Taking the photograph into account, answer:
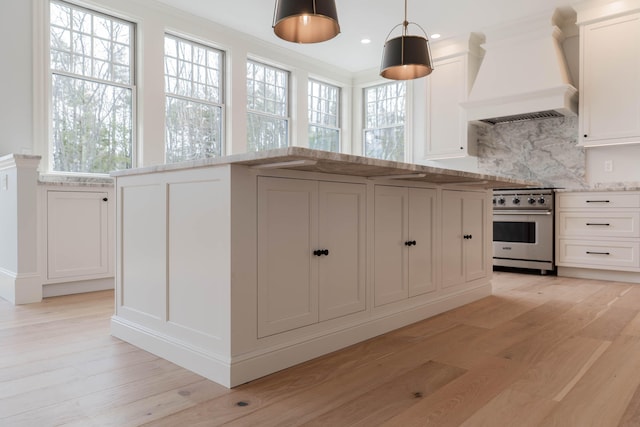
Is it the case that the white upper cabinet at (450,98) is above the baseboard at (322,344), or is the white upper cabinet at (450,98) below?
above

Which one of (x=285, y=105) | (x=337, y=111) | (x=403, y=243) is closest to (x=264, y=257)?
(x=403, y=243)

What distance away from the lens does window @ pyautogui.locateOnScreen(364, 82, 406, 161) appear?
6727 millimetres

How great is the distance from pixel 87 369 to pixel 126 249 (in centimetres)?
65

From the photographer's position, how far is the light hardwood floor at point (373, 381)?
1465 mm

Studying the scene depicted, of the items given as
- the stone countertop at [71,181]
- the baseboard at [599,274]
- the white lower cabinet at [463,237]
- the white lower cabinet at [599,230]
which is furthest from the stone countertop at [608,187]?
the stone countertop at [71,181]

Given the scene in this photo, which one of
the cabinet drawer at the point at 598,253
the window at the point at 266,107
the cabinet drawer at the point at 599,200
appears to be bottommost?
the cabinet drawer at the point at 598,253

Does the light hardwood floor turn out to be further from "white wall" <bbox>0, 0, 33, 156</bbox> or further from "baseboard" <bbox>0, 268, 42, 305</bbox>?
"white wall" <bbox>0, 0, 33, 156</bbox>

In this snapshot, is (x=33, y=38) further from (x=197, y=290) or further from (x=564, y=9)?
(x=564, y=9)

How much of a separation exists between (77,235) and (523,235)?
439cm

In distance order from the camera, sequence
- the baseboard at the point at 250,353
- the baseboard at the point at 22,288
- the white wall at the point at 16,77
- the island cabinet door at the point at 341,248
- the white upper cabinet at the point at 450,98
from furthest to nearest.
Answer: the white upper cabinet at the point at 450,98
the white wall at the point at 16,77
the baseboard at the point at 22,288
the island cabinet door at the point at 341,248
the baseboard at the point at 250,353

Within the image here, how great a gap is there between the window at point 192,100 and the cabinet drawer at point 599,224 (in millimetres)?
4000

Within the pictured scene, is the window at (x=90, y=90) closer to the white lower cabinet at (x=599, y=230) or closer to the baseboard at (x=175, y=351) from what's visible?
the baseboard at (x=175, y=351)

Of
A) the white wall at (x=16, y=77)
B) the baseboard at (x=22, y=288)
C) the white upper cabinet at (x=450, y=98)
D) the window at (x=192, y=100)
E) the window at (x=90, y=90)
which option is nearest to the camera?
the baseboard at (x=22, y=288)

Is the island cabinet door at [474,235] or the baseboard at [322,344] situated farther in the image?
the island cabinet door at [474,235]
